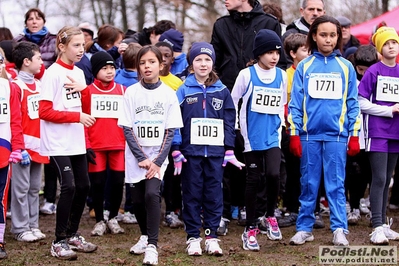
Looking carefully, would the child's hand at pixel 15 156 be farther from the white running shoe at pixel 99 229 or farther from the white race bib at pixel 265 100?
the white race bib at pixel 265 100

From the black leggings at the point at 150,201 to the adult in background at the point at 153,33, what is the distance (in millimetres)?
3792

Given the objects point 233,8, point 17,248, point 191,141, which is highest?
point 233,8

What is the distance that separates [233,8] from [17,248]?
365cm

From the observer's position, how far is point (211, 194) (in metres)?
6.97

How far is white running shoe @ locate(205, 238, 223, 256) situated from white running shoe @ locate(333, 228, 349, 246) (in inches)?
45.7

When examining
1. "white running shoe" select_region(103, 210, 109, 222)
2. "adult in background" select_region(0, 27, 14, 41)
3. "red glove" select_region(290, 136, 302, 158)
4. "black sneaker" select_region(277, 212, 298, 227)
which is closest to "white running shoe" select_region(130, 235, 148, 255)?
"white running shoe" select_region(103, 210, 109, 222)

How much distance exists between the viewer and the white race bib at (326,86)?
705 centimetres

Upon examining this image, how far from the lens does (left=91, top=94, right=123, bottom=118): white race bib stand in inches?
314

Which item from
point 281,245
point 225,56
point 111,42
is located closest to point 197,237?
point 281,245

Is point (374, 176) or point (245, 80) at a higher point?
point (245, 80)

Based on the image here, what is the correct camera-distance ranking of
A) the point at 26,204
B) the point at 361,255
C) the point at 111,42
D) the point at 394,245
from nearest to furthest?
the point at 361,255, the point at 394,245, the point at 26,204, the point at 111,42

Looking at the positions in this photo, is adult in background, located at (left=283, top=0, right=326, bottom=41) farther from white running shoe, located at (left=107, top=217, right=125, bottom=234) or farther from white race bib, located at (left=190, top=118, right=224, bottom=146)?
white running shoe, located at (left=107, top=217, right=125, bottom=234)

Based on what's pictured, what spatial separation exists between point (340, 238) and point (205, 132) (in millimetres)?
1698

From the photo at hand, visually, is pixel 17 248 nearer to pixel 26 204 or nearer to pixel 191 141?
pixel 26 204
